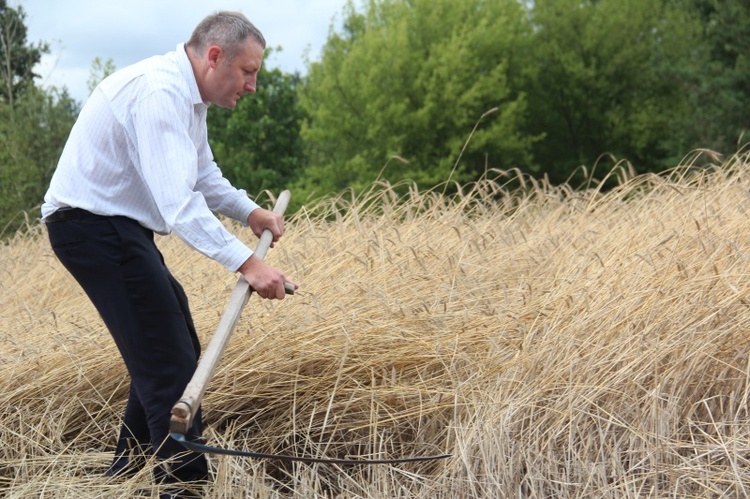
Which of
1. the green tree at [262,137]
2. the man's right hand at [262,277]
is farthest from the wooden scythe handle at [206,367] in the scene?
the green tree at [262,137]

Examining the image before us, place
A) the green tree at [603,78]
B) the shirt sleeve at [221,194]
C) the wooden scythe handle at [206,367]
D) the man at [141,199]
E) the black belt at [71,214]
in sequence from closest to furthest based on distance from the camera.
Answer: the wooden scythe handle at [206,367] < the man at [141,199] < the black belt at [71,214] < the shirt sleeve at [221,194] < the green tree at [603,78]

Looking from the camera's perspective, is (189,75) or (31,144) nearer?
(189,75)

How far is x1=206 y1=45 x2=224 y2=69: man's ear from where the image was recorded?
2678 mm

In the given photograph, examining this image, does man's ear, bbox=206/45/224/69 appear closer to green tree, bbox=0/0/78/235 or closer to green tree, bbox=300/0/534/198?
green tree, bbox=0/0/78/235

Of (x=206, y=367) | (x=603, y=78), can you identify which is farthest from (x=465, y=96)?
(x=206, y=367)

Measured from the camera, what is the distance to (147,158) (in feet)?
8.30

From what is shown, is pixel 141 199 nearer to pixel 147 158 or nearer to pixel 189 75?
pixel 147 158

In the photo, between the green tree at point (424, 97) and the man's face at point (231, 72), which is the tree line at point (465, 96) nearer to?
the green tree at point (424, 97)

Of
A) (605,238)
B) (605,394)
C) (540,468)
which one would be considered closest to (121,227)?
(540,468)

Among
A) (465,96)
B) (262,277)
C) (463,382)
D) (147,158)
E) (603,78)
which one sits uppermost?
(147,158)

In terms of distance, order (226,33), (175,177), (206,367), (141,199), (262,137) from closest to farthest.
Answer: (206,367) → (175,177) → (226,33) → (141,199) → (262,137)

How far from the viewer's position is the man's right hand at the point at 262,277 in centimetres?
256

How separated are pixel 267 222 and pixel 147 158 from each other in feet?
1.96

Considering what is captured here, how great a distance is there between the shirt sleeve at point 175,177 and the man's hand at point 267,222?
46 cm
